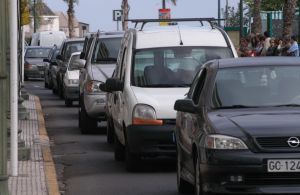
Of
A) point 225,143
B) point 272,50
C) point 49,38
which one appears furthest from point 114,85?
point 49,38

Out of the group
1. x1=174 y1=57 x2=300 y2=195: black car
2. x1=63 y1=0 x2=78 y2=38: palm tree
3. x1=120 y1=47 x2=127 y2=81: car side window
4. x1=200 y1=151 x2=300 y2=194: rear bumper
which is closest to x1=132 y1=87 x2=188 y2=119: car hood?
x1=120 y1=47 x2=127 y2=81: car side window

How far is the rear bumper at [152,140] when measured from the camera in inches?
543

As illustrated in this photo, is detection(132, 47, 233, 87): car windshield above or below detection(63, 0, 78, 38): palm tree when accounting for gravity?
above

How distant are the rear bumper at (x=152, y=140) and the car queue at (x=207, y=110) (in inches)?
0.5

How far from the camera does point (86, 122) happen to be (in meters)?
20.8

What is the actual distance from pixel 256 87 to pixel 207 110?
641 mm

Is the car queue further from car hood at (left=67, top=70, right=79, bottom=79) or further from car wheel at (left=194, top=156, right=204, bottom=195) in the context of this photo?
car hood at (left=67, top=70, right=79, bottom=79)

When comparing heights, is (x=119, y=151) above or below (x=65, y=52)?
below

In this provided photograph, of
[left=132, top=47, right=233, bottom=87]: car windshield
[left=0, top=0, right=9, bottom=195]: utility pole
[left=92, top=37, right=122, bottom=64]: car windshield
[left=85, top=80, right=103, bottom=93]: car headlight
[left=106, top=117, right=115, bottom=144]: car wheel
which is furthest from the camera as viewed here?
[left=92, top=37, right=122, bottom=64]: car windshield

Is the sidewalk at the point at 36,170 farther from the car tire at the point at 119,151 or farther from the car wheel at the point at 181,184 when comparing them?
the car wheel at the point at 181,184

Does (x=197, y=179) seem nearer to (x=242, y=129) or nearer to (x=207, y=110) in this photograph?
(x=207, y=110)

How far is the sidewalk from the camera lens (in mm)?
12367

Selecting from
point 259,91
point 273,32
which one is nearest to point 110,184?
point 259,91

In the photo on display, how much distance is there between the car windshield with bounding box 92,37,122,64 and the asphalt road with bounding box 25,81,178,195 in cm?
146
